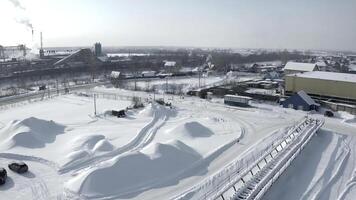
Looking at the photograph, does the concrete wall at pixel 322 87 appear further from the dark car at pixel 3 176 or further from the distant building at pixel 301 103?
the dark car at pixel 3 176

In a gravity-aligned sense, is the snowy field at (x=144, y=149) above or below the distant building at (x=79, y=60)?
below

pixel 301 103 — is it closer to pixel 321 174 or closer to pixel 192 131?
pixel 192 131

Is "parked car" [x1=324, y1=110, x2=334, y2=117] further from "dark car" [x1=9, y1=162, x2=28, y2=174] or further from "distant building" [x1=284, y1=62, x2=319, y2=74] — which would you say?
"dark car" [x1=9, y1=162, x2=28, y2=174]

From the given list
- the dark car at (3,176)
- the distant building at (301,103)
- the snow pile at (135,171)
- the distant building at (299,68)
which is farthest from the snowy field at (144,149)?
the distant building at (299,68)

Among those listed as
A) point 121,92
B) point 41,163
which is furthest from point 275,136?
point 121,92

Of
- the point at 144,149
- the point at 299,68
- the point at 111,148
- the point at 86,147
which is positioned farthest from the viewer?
the point at 299,68

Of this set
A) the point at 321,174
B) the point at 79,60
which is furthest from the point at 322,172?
the point at 79,60
